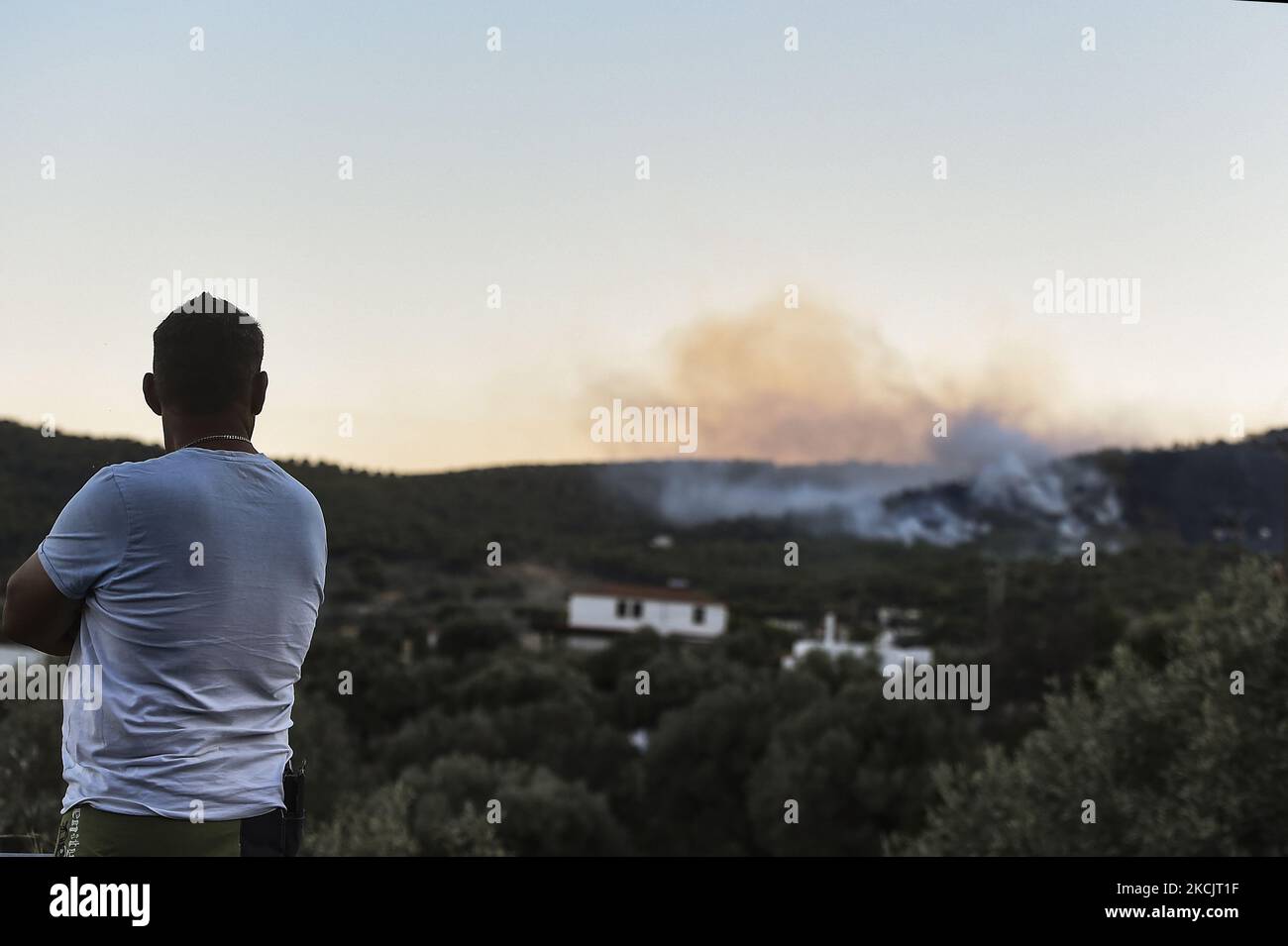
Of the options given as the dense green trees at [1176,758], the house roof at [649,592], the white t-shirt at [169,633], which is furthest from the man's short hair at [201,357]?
the house roof at [649,592]

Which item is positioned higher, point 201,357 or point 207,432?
point 201,357

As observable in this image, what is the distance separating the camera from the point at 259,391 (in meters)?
2.06

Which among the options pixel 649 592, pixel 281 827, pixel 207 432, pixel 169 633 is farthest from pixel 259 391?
pixel 649 592

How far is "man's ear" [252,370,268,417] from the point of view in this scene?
6.73 feet

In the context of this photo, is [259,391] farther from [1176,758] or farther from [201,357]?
[1176,758]

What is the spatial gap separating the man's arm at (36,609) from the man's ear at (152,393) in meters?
0.31

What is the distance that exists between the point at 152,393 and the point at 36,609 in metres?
0.38

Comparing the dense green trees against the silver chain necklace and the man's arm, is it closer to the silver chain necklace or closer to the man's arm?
the silver chain necklace

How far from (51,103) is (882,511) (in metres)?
54.6

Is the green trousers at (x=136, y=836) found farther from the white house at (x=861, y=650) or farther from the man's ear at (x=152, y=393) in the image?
the white house at (x=861, y=650)

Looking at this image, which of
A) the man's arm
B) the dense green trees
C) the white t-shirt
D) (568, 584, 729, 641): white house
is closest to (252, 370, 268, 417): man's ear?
the white t-shirt

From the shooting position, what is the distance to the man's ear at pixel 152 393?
200cm

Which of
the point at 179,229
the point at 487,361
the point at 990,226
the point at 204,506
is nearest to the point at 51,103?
the point at 179,229
